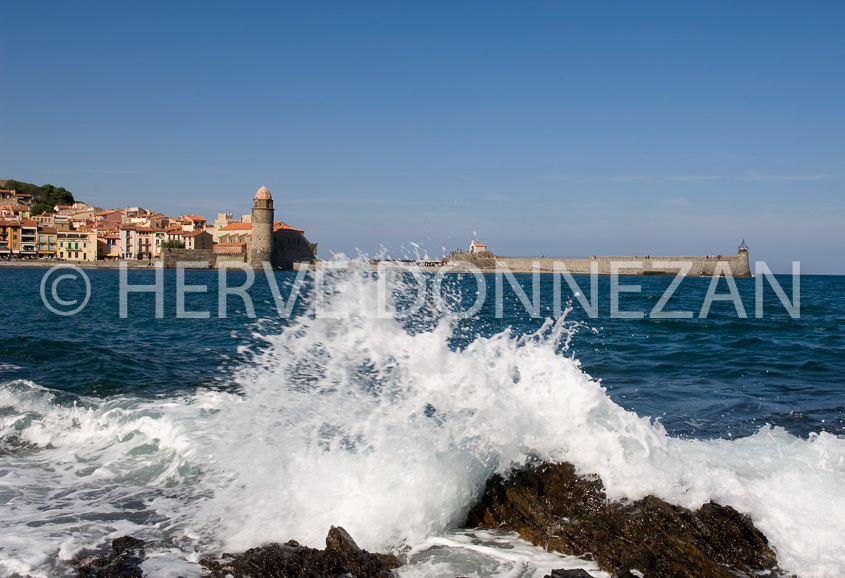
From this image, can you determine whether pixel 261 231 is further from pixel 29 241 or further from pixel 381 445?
pixel 381 445

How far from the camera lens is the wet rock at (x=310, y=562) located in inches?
151

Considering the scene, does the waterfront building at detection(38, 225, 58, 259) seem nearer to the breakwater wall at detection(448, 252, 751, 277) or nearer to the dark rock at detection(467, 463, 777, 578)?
the breakwater wall at detection(448, 252, 751, 277)

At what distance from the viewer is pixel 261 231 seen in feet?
250

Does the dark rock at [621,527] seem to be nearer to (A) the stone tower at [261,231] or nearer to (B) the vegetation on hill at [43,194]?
(A) the stone tower at [261,231]

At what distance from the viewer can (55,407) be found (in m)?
7.75

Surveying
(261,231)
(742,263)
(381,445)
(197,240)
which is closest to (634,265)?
(742,263)

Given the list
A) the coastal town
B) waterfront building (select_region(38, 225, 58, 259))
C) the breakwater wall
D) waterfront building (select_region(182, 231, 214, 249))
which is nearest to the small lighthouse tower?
the breakwater wall

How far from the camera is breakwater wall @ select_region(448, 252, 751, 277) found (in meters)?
74.3

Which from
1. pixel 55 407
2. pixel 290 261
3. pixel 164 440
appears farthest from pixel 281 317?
pixel 290 261

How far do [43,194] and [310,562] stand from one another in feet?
429

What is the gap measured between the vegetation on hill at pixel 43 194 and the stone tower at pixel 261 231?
45529 mm

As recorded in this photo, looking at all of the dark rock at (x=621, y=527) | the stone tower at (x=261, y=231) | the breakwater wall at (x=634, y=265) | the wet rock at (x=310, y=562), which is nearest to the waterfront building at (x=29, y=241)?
the stone tower at (x=261, y=231)

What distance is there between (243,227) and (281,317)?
247 ft

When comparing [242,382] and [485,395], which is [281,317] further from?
[485,395]
